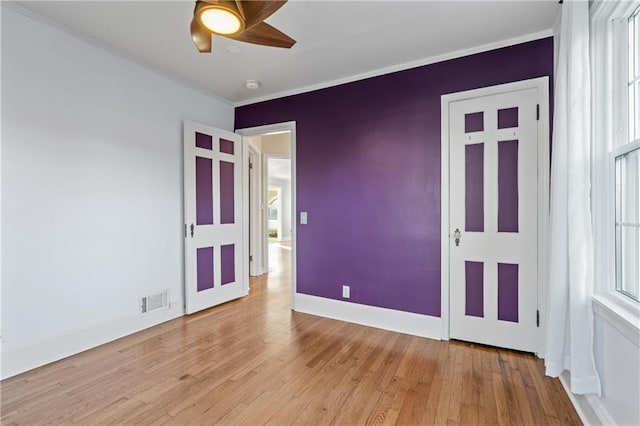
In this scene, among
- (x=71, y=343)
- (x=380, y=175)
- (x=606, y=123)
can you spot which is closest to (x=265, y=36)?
(x=380, y=175)

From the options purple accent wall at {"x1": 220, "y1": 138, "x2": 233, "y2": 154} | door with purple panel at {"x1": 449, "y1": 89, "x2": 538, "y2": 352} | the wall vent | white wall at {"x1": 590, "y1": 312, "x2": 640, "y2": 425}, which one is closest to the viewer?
white wall at {"x1": 590, "y1": 312, "x2": 640, "y2": 425}

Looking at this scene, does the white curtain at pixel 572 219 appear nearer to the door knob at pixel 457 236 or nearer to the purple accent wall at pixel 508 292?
the purple accent wall at pixel 508 292

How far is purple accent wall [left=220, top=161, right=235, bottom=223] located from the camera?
3.78 metres

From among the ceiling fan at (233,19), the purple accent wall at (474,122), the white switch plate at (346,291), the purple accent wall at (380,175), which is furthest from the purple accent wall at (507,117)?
the white switch plate at (346,291)

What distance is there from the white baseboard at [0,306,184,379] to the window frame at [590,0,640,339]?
11.9ft

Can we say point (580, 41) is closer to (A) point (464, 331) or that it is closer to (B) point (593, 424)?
(B) point (593, 424)

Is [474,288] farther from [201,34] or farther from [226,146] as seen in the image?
[226,146]

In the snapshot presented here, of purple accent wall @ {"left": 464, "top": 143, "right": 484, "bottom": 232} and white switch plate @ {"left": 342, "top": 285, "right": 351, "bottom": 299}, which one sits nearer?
purple accent wall @ {"left": 464, "top": 143, "right": 484, "bottom": 232}

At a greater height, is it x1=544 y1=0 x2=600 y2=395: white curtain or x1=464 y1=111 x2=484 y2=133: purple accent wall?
x1=464 y1=111 x2=484 y2=133: purple accent wall

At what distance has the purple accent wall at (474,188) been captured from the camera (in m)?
2.62

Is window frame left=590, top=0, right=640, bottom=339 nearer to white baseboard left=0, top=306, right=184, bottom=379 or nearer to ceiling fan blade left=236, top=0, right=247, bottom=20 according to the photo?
ceiling fan blade left=236, top=0, right=247, bottom=20

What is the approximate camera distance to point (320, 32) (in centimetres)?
242

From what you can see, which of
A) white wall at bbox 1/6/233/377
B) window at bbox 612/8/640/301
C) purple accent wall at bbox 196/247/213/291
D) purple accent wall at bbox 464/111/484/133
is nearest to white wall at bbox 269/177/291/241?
purple accent wall at bbox 196/247/213/291

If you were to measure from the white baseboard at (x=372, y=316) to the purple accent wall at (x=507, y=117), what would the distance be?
1.82 metres
